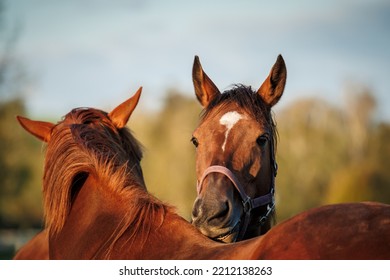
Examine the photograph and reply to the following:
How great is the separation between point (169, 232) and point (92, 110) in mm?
1278

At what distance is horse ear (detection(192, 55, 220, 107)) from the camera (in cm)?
423

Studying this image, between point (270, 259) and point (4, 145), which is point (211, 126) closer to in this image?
point (270, 259)

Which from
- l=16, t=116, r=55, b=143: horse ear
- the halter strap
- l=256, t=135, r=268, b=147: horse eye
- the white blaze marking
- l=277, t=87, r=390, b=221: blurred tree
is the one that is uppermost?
l=16, t=116, r=55, b=143: horse ear

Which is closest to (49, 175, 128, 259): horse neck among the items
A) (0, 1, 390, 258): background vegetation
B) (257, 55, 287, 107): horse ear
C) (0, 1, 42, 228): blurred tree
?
(257, 55, 287, 107): horse ear

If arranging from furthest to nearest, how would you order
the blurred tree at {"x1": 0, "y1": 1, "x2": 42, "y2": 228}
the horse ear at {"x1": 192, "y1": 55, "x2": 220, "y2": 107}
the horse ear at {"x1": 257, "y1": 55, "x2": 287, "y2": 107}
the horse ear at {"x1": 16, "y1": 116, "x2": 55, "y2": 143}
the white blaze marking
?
the blurred tree at {"x1": 0, "y1": 1, "x2": 42, "y2": 228} < the horse ear at {"x1": 192, "y1": 55, "x2": 220, "y2": 107} < the horse ear at {"x1": 257, "y1": 55, "x2": 287, "y2": 107} < the horse ear at {"x1": 16, "y1": 116, "x2": 55, "y2": 143} < the white blaze marking

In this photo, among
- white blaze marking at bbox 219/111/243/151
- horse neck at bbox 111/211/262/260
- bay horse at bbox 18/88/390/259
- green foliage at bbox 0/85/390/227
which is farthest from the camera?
green foliage at bbox 0/85/390/227

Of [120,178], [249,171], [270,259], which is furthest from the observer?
[249,171]

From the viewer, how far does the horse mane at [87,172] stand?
3.10m

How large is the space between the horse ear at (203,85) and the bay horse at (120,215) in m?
0.62

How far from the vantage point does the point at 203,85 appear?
4242 mm

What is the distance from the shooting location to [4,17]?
60.6ft

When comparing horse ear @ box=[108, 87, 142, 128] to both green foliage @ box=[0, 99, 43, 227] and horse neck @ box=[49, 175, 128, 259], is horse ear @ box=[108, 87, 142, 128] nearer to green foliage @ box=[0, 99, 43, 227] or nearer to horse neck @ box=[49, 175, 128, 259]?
horse neck @ box=[49, 175, 128, 259]

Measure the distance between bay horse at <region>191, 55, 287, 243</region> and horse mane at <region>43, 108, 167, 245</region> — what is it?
13.5 inches

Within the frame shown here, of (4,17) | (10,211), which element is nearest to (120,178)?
(4,17)
